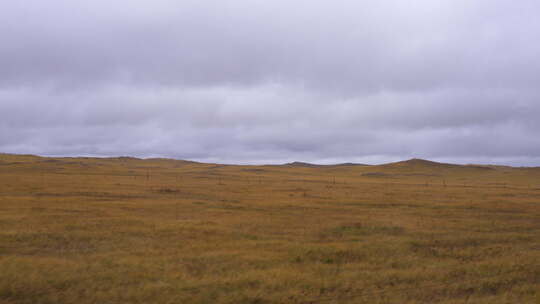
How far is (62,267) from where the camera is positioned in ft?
31.5

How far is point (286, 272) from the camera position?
9.77 m

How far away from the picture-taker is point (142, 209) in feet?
70.7

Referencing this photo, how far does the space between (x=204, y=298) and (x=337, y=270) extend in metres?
3.58

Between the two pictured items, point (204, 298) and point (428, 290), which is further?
point (428, 290)

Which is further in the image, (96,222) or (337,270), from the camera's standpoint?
(96,222)

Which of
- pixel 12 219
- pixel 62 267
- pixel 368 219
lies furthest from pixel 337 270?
pixel 12 219

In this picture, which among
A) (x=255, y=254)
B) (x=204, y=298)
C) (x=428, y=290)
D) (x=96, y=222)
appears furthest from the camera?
(x=96, y=222)

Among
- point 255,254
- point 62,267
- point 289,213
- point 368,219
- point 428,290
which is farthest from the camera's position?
point 289,213

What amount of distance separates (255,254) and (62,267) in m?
4.68

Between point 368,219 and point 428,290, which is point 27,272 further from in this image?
point 368,219

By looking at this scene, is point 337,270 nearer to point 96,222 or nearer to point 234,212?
point 96,222

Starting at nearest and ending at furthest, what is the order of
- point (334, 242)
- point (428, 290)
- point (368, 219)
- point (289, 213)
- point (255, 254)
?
point (428, 290) → point (255, 254) → point (334, 242) → point (368, 219) → point (289, 213)

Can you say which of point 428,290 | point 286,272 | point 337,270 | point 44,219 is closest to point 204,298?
point 286,272

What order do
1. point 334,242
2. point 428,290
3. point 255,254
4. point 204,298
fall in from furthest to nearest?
1. point 334,242
2. point 255,254
3. point 428,290
4. point 204,298
